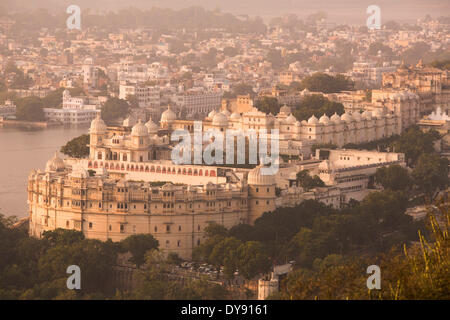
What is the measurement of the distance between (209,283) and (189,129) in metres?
9.13

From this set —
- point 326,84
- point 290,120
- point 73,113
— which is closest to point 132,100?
point 73,113

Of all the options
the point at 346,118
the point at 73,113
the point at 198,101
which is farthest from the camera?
the point at 198,101

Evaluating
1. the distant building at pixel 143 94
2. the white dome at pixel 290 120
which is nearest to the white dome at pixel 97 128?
the white dome at pixel 290 120

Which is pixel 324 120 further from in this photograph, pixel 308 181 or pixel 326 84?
pixel 326 84

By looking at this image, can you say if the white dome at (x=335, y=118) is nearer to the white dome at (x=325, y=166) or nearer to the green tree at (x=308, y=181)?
the white dome at (x=325, y=166)

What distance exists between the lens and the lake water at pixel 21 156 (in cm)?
2278

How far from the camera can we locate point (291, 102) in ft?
96.8

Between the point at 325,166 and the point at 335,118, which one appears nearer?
the point at 325,166

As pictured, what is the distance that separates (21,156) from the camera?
2903 cm

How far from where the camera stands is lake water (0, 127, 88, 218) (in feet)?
74.7

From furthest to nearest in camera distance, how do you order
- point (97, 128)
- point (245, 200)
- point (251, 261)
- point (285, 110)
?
point (285, 110) → point (97, 128) → point (245, 200) → point (251, 261)

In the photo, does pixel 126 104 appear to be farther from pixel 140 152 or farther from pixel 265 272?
pixel 265 272
